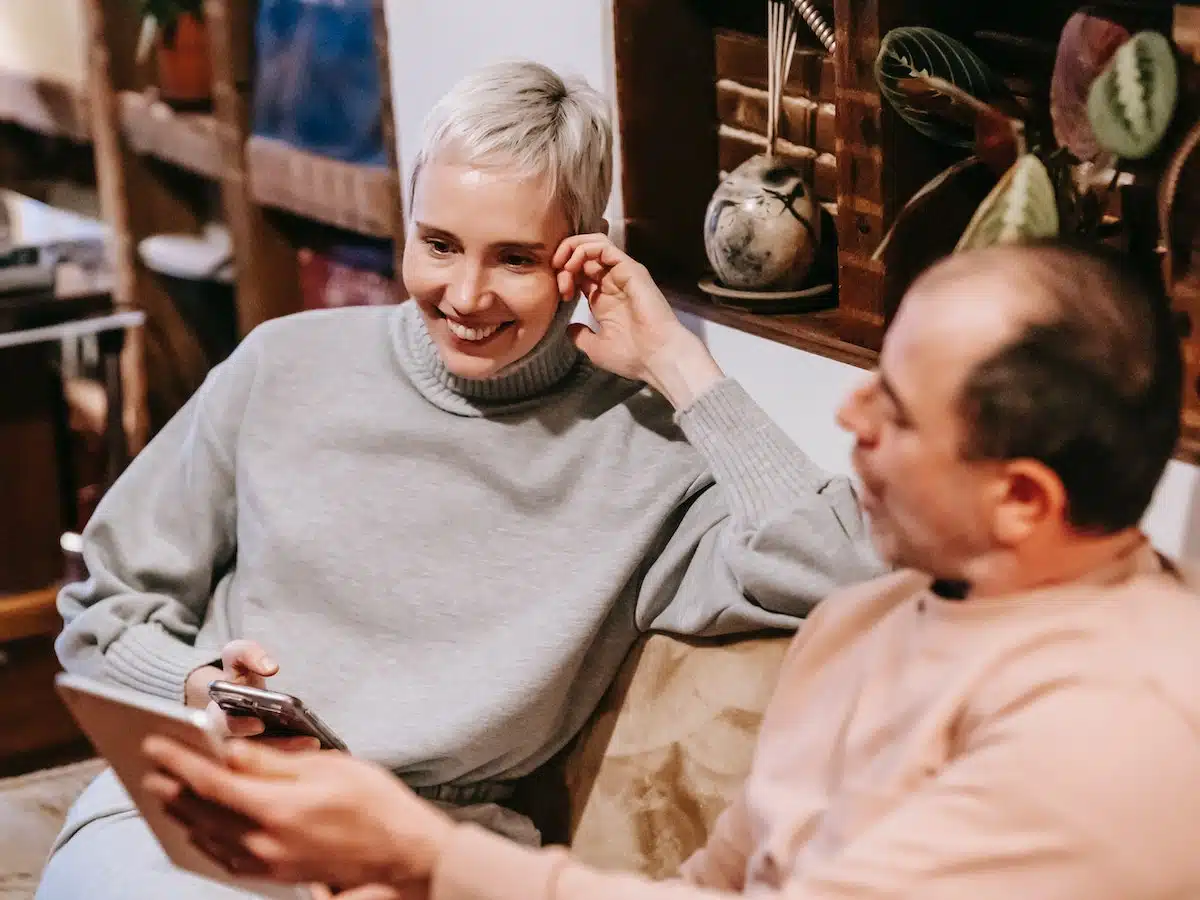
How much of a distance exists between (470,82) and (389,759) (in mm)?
737

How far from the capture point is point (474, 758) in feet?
5.24

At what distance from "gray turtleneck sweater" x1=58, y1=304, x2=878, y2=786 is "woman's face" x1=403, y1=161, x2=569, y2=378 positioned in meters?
0.05

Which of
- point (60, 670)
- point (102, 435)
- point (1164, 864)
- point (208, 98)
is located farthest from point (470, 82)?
point (102, 435)

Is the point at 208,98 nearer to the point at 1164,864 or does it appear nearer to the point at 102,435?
the point at 102,435

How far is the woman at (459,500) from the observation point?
1.56m

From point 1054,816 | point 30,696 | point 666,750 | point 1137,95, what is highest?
point 1137,95

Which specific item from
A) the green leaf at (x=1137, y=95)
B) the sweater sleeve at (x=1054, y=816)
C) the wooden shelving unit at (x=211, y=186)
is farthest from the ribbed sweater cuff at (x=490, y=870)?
the wooden shelving unit at (x=211, y=186)

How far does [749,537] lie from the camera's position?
1.45 meters

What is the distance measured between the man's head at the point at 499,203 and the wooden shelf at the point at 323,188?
984 mm

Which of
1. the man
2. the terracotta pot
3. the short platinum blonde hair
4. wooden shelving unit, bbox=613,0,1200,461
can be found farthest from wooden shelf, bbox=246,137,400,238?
the man

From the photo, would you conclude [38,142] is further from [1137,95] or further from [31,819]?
[1137,95]

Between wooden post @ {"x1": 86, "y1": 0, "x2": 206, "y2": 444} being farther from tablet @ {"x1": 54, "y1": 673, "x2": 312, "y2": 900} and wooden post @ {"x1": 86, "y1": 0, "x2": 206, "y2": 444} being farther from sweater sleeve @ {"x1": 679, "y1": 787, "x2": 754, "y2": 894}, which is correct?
sweater sleeve @ {"x1": 679, "y1": 787, "x2": 754, "y2": 894}

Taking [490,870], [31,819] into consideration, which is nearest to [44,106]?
[31,819]

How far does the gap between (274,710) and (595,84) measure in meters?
0.99
